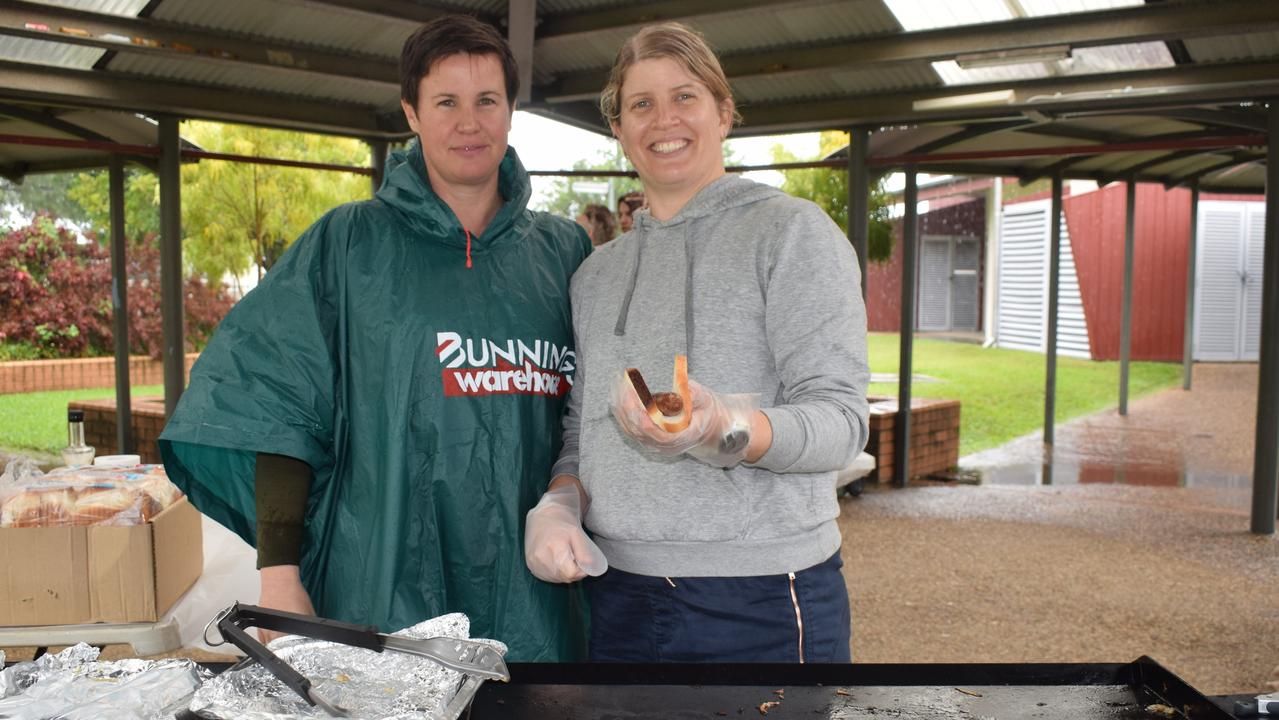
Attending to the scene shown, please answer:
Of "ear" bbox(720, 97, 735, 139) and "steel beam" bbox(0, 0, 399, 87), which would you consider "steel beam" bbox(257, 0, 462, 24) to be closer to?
"steel beam" bbox(0, 0, 399, 87)

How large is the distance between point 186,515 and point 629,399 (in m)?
2.07

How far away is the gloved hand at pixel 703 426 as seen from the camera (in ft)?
3.83

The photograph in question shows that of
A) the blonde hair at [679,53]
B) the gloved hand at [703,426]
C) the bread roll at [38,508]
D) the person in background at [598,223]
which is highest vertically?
the person in background at [598,223]

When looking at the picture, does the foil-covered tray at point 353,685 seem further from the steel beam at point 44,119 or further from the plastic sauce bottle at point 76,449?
the steel beam at point 44,119

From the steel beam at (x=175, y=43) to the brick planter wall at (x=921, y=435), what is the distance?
416 cm

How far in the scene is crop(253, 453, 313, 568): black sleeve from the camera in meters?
1.61

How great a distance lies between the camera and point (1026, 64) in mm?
5102

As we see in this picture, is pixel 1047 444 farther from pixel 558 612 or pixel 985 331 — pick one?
pixel 558 612

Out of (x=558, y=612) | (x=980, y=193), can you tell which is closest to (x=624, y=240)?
(x=558, y=612)

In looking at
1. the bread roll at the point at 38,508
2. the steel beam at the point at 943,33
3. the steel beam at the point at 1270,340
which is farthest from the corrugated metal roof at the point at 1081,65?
the bread roll at the point at 38,508

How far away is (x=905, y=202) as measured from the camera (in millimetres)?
6844

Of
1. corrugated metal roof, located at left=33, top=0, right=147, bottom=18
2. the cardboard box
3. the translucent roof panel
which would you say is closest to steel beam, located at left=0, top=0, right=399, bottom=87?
corrugated metal roof, located at left=33, top=0, right=147, bottom=18

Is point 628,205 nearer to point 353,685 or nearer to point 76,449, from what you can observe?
point 76,449

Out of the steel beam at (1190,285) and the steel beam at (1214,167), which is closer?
the steel beam at (1214,167)
